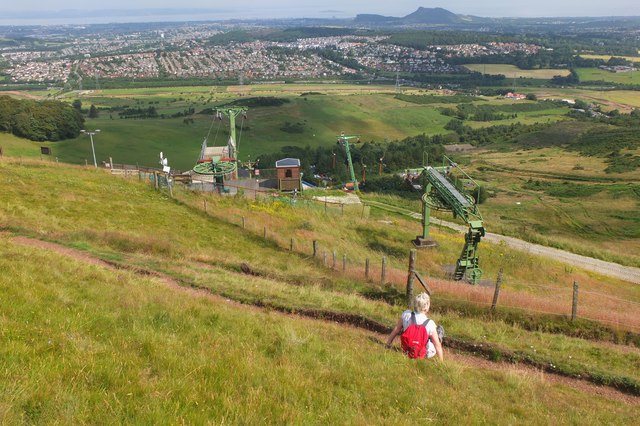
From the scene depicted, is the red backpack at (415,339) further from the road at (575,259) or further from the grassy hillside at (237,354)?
the road at (575,259)

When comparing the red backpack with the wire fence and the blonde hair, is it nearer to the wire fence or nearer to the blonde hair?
the blonde hair

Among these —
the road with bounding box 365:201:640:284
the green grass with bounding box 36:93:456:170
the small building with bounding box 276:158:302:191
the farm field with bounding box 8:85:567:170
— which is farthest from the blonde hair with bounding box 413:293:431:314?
the farm field with bounding box 8:85:567:170

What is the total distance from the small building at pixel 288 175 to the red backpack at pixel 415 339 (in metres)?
51.6

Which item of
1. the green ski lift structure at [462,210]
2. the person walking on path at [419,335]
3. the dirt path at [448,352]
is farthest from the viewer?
the green ski lift structure at [462,210]

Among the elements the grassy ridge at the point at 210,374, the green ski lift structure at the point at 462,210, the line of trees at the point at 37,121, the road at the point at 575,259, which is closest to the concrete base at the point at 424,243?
the green ski lift structure at the point at 462,210

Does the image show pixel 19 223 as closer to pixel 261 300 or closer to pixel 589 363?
pixel 261 300

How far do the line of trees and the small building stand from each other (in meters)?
44.9

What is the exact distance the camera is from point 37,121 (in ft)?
258

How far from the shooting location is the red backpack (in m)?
8.72

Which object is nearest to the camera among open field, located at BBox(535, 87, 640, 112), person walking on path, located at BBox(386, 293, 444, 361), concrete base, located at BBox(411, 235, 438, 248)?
person walking on path, located at BBox(386, 293, 444, 361)

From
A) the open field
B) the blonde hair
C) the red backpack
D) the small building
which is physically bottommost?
the open field

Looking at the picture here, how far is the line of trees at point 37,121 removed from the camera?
252 feet

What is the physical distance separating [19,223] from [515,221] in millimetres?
54829

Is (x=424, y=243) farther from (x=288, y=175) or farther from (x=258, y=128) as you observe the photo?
(x=258, y=128)
